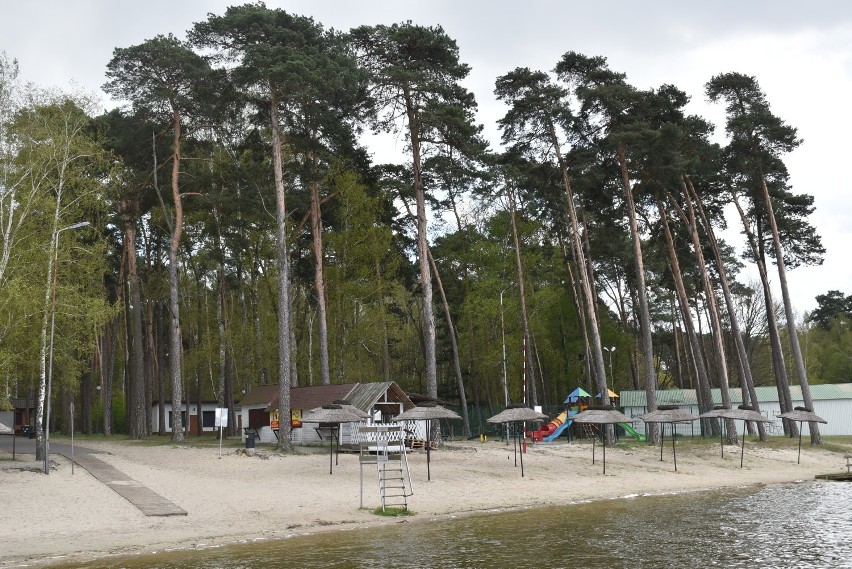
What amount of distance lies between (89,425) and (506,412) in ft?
97.5

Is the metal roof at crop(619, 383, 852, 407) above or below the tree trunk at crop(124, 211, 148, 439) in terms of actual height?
below

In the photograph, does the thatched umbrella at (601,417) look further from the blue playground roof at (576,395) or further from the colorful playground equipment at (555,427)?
the blue playground roof at (576,395)

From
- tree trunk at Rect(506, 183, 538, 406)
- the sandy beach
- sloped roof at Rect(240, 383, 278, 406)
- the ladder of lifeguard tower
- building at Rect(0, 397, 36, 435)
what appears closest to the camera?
the sandy beach

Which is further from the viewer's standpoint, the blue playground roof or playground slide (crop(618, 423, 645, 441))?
playground slide (crop(618, 423, 645, 441))

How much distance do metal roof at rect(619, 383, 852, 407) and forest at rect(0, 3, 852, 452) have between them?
→ 327 cm

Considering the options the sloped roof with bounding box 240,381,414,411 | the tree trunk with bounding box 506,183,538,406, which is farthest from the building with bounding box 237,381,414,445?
the tree trunk with bounding box 506,183,538,406

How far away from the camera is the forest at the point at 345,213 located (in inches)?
1059

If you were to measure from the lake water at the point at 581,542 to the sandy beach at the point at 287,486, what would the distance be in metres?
1.22

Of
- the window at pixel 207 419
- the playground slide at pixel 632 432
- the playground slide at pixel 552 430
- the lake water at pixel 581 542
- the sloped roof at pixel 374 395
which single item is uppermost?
the sloped roof at pixel 374 395

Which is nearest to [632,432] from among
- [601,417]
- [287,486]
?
[601,417]

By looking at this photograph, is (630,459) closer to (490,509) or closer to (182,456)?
(490,509)

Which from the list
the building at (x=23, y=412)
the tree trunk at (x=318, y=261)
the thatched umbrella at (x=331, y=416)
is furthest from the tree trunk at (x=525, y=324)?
the building at (x=23, y=412)

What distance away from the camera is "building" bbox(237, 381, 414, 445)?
33.3m

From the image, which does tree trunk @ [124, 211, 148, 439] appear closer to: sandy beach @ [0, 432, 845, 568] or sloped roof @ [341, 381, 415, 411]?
sandy beach @ [0, 432, 845, 568]
